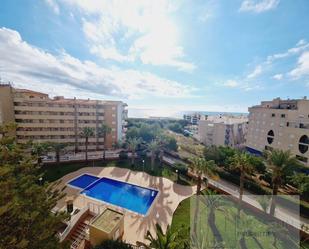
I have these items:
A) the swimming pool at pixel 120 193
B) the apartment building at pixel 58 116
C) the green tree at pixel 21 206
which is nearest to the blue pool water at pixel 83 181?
the swimming pool at pixel 120 193

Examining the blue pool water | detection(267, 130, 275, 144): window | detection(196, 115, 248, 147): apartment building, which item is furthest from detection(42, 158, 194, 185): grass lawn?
detection(267, 130, 275, 144): window

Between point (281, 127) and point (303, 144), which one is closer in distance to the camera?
point (303, 144)

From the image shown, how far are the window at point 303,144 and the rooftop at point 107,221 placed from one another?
123 feet

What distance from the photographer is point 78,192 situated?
76.7ft

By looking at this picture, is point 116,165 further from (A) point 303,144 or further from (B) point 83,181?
(A) point 303,144

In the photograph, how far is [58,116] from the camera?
132 feet

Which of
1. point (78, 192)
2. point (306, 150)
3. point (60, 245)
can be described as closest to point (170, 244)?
point (60, 245)

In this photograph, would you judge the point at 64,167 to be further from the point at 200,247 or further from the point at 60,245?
the point at 200,247

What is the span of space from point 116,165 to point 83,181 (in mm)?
7963

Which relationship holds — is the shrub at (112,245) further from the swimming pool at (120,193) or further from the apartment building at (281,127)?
the apartment building at (281,127)

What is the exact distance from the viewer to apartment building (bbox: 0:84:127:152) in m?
37.0

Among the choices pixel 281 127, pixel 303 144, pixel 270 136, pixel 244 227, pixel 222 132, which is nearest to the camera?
pixel 244 227

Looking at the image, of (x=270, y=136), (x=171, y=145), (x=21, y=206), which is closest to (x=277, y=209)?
(x=171, y=145)

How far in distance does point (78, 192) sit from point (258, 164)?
93.2 feet
